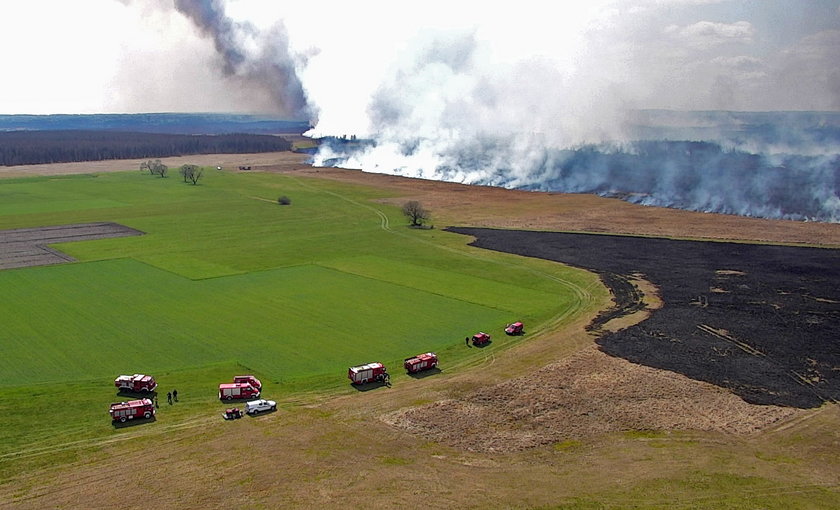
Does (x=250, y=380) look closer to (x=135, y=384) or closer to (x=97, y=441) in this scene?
(x=135, y=384)

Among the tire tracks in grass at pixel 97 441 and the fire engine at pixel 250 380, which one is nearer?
the tire tracks in grass at pixel 97 441

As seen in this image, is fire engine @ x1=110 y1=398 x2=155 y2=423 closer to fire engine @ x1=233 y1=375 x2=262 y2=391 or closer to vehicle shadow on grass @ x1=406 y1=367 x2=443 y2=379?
fire engine @ x1=233 y1=375 x2=262 y2=391

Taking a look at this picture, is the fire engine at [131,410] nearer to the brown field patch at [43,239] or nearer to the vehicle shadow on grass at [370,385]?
the vehicle shadow on grass at [370,385]

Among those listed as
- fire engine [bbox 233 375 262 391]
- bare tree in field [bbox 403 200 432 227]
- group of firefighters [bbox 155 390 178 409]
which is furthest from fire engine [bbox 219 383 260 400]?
bare tree in field [bbox 403 200 432 227]

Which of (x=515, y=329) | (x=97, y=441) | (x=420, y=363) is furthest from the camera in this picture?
(x=515, y=329)

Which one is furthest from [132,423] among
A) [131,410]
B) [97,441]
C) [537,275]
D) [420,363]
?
[537,275]

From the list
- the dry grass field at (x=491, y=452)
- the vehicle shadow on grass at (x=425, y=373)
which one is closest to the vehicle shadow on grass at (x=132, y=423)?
the dry grass field at (x=491, y=452)

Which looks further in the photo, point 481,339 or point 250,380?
point 481,339
